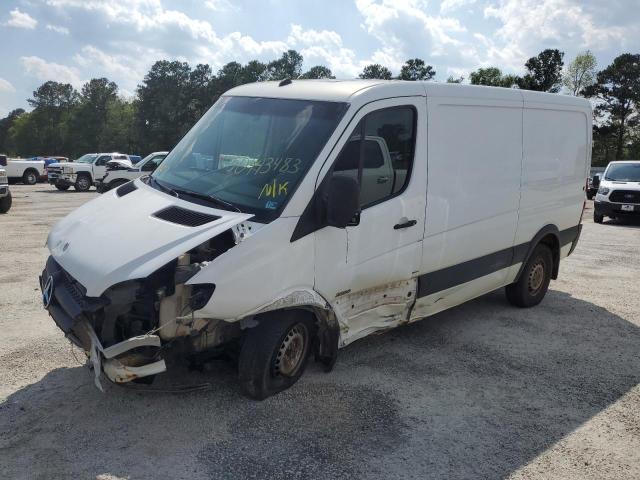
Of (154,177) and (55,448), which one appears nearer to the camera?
(55,448)

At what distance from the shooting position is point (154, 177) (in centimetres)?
480

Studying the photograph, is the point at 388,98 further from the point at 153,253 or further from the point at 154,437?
the point at 154,437

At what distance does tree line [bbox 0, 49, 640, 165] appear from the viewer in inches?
1970

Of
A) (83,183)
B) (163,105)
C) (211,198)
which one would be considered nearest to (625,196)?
(211,198)

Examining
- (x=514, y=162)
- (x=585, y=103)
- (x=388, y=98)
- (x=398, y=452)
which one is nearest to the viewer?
(x=398, y=452)

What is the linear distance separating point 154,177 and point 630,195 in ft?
47.4

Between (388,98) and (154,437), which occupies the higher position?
(388,98)

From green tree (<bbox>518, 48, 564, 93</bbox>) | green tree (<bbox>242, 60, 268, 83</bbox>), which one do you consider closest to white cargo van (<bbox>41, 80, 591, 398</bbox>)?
green tree (<bbox>518, 48, 564, 93</bbox>)

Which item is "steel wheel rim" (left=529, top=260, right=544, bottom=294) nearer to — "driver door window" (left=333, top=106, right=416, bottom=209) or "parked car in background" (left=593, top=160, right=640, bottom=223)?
"driver door window" (left=333, top=106, right=416, bottom=209)

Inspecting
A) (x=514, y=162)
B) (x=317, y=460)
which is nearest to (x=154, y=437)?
(x=317, y=460)

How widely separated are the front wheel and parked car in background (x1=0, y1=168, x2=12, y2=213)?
37.3 ft

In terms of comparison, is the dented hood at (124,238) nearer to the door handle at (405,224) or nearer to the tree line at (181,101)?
the door handle at (405,224)

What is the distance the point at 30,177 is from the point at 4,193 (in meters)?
16.0

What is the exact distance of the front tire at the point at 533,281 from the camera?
21.5 feet
